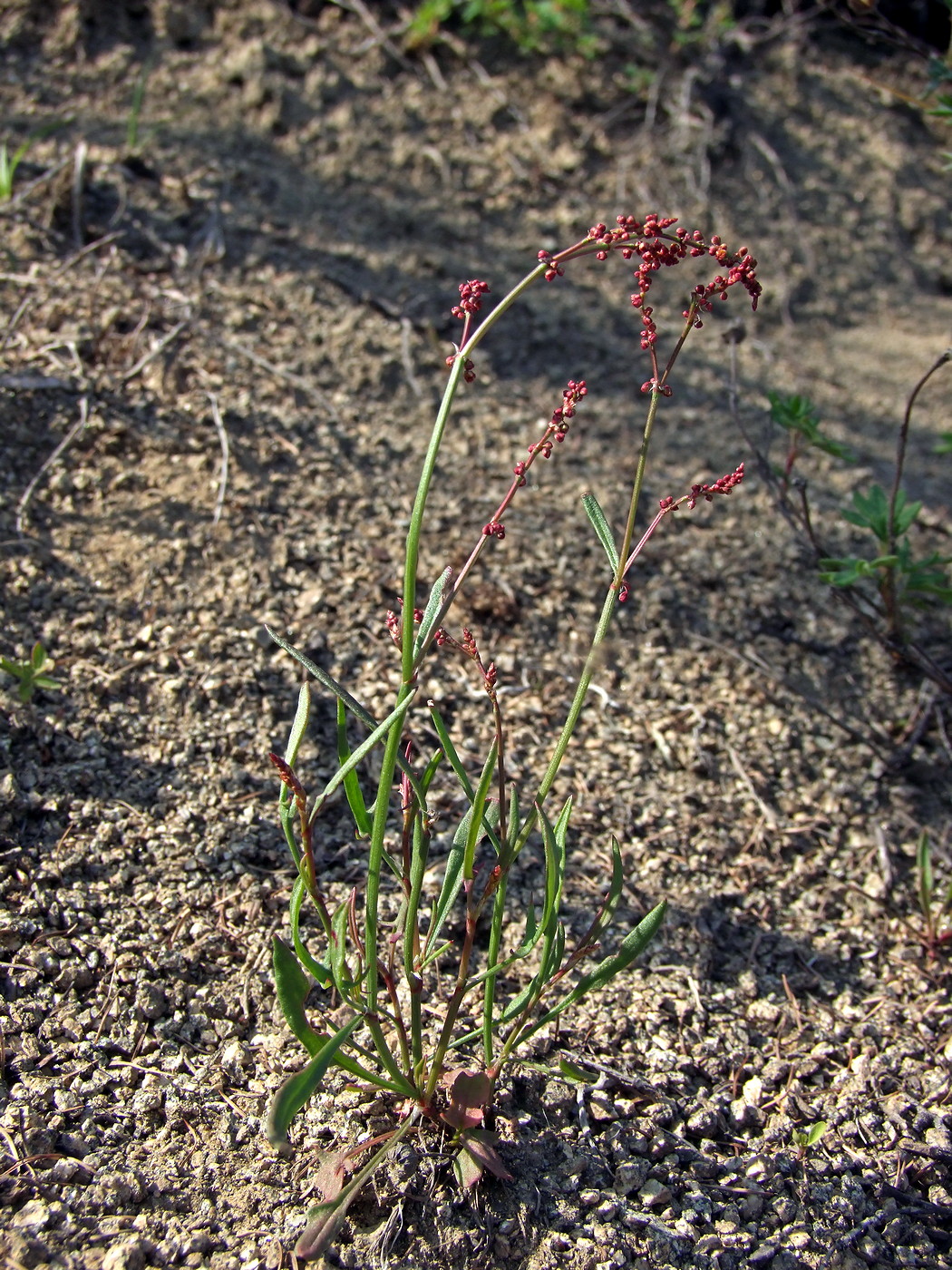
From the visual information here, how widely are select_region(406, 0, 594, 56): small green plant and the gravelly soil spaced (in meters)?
0.10

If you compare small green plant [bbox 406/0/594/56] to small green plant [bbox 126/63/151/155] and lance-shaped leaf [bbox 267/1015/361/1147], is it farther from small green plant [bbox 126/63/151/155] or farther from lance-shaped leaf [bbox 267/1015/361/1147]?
lance-shaped leaf [bbox 267/1015/361/1147]

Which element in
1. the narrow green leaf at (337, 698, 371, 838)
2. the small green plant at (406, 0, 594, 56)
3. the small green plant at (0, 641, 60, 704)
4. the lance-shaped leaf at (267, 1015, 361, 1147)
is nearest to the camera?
the lance-shaped leaf at (267, 1015, 361, 1147)

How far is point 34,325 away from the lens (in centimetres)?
292

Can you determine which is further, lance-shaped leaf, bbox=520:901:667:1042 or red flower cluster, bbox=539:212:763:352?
lance-shaped leaf, bbox=520:901:667:1042

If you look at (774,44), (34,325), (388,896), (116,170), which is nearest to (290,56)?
(116,170)

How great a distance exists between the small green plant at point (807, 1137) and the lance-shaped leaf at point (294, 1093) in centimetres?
94

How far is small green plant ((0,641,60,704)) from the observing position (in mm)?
2119

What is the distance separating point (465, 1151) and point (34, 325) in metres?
2.46

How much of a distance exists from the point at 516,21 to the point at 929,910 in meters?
3.82

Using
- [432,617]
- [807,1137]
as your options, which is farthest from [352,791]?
[807,1137]

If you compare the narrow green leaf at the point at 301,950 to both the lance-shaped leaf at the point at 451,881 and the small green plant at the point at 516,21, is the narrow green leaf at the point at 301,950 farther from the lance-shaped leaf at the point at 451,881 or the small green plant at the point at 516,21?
the small green plant at the point at 516,21

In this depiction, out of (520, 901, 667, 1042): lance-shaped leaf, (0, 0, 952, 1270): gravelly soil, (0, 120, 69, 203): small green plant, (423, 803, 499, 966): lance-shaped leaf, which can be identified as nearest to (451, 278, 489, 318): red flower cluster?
(423, 803, 499, 966): lance-shaped leaf

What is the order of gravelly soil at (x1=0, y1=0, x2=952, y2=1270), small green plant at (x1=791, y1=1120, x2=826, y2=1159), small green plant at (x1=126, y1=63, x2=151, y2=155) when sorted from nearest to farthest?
gravelly soil at (x1=0, y1=0, x2=952, y2=1270)
small green plant at (x1=791, y1=1120, x2=826, y2=1159)
small green plant at (x1=126, y1=63, x2=151, y2=155)

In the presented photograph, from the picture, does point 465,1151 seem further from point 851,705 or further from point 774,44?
point 774,44
